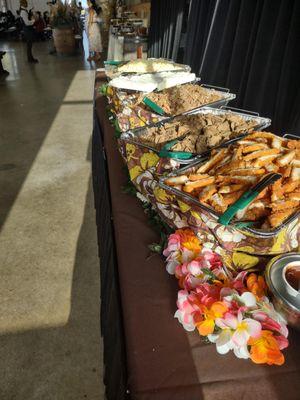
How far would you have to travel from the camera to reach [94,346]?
1.37 m

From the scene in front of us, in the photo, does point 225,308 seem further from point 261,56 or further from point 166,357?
point 261,56

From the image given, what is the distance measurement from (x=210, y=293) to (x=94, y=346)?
0.91 metres

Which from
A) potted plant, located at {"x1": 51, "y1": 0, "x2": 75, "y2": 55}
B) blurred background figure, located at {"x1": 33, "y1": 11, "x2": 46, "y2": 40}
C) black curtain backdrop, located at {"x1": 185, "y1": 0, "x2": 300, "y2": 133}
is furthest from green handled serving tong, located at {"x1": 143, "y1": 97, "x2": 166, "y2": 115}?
blurred background figure, located at {"x1": 33, "y1": 11, "x2": 46, "y2": 40}

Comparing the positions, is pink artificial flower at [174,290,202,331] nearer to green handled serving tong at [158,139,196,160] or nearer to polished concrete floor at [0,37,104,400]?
green handled serving tong at [158,139,196,160]

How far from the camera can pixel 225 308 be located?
23.6 inches

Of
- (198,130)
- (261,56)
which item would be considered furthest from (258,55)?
(198,130)

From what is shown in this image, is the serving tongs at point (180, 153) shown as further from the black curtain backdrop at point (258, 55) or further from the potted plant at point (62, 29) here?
the potted plant at point (62, 29)

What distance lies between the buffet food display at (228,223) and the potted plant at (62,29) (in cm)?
902

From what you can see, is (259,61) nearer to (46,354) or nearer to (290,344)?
(290,344)

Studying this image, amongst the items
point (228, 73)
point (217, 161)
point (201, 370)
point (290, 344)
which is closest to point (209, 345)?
point (201, 370)

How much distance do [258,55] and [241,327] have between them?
153 centimetres

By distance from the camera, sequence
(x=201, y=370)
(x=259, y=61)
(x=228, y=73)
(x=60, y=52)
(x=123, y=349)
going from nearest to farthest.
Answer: (x=201, y=370), (x=123, y=349), (x=259, y=61), (x=228, y=73), (x=60, y=52)

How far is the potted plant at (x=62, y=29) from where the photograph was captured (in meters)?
8.53

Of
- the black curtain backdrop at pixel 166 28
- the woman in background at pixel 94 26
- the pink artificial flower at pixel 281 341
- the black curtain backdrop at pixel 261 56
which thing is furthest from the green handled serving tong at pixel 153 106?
Answer: the woman in background at pixel 94 26
